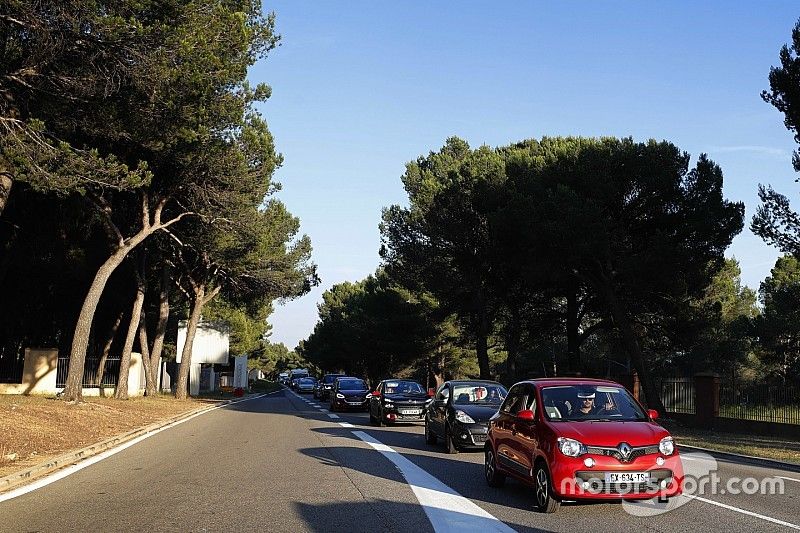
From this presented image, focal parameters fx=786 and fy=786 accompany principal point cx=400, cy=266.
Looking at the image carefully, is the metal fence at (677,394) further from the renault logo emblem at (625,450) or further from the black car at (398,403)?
the renault logo emblem at (625,450)

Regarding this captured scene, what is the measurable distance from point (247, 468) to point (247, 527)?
5.36 metres

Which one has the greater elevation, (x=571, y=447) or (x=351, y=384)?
(x=571, y=447)

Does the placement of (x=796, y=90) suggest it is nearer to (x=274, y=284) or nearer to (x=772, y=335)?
(x=772, y=335)

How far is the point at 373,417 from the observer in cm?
2569

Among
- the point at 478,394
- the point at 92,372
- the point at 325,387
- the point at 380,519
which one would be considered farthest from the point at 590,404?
the point at 325,387

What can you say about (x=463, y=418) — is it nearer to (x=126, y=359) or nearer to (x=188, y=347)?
(x=126, y=359)

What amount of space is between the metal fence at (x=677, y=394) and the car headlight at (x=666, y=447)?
18.7 metres

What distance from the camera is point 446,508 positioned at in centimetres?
912

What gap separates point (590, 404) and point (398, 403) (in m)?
14.6

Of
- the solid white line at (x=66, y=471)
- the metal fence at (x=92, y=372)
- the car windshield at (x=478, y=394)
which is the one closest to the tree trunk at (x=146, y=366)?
the metal fence at (x=92, y=372)

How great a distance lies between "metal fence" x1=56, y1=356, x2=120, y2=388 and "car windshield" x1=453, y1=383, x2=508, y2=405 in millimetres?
21581

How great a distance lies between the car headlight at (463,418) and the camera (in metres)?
15.4

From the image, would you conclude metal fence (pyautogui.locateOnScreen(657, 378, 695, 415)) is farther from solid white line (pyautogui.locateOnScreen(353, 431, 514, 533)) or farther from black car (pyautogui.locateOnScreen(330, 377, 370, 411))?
solid white line (pyautogui.locateOnScreen(353, 431, 514, 533))

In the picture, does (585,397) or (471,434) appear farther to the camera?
(471,434)
